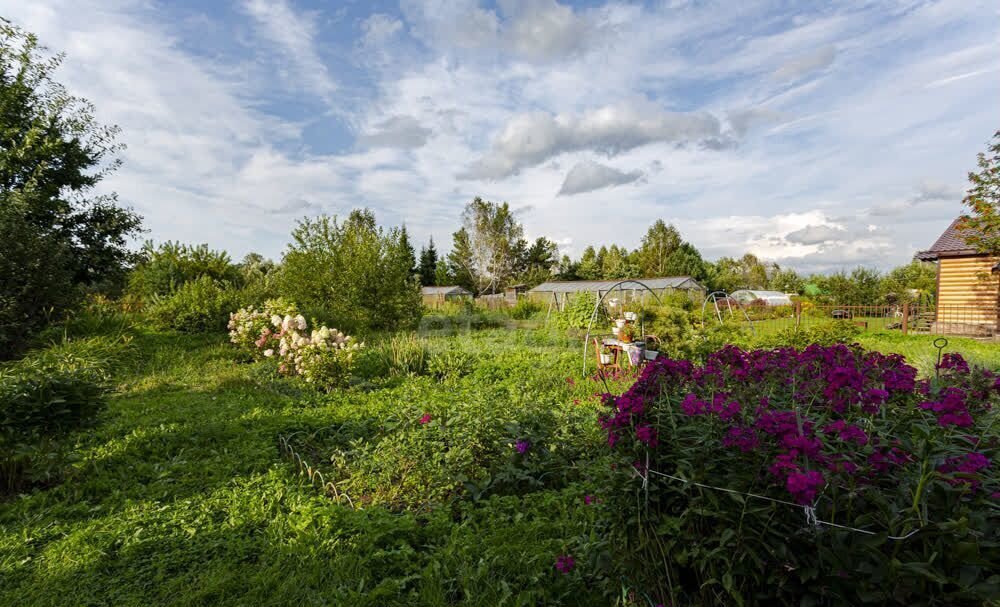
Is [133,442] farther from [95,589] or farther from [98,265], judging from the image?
[98,265]

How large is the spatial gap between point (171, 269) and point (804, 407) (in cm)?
1553

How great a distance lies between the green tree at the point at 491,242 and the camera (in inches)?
1586

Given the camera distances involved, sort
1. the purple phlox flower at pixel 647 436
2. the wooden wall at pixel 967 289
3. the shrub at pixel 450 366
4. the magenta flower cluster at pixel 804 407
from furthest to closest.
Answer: the wooden wall at pixel 967 289
the shrub at pixel 450 366
the purple phlox flower at pixel 647 436
the magenta flower cluster at pixel 804 407

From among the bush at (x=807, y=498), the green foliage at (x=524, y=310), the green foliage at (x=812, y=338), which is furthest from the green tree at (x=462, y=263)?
the bush at (x=807, y=498)

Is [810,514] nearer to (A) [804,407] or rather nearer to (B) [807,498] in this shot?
(B) [807,498]

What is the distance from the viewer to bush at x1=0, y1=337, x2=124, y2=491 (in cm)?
341

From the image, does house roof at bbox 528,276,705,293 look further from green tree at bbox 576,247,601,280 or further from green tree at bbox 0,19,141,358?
green tree at bbox 0,19,141,358

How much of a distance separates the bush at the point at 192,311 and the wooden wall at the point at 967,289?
2205 cm

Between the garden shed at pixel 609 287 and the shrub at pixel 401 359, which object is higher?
the garden shed at pixel 609 287

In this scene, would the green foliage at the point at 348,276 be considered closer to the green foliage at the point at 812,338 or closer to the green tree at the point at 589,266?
the green foliage at the point at 812,338

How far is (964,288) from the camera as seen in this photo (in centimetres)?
1620

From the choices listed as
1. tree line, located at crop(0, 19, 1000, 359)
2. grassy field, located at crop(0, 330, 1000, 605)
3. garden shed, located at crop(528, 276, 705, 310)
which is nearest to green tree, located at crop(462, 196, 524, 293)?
garden shed, located at crop(528, 276, 705, 310)

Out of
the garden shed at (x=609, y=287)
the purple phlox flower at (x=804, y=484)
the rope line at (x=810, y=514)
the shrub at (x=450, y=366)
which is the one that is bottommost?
the shrub at (x=450, y=366)

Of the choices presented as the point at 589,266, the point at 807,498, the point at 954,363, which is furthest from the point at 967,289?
the point at 589,266
